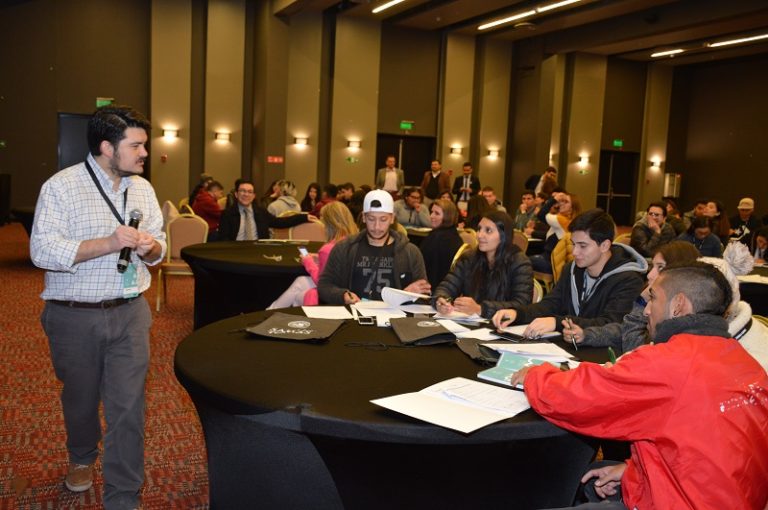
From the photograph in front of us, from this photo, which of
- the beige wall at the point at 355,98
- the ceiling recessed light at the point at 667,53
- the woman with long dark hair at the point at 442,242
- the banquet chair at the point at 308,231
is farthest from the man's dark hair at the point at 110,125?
the ceiling recessed light at the point at 667,53

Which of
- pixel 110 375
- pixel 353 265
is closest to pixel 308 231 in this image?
pixel 353 265

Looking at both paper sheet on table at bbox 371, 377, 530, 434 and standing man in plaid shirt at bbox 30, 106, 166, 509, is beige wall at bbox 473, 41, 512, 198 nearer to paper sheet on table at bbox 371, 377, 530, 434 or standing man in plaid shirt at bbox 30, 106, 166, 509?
standing man in plaid shirt at bbox 30, 106, 166, 509

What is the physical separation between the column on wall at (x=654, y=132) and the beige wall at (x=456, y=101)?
19.2ft

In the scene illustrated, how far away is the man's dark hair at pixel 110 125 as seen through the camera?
2.73 metres

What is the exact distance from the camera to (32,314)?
663cm

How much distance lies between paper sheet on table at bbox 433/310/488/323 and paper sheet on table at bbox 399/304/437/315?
100 millimetres

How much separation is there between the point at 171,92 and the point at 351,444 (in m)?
14.2

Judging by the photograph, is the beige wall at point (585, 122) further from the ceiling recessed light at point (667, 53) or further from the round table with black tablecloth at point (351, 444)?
the round table with black tablecloth at point (351, 444)

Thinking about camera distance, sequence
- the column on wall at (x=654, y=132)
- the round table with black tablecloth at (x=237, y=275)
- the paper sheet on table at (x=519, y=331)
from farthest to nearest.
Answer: the column on wall at (x=654, y=132) → the round table with black tablecloth at (x=237, y=275) → the paper sheet on table at (x=519, y=331)

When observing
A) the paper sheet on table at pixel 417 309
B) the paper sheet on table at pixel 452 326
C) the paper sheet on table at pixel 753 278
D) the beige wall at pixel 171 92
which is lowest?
the paper sheet on table at pixel 753 278

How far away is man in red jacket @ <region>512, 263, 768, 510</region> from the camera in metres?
1.66

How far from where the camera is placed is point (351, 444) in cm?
204

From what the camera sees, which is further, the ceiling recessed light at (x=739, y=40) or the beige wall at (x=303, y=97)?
the ceiling recessed light at (x=739, y=40)

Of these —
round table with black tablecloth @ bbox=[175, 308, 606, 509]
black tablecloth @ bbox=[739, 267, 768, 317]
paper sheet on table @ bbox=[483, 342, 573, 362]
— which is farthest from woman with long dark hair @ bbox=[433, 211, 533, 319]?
black tablecloth @ bbox=[739, 267, 768, 317]
